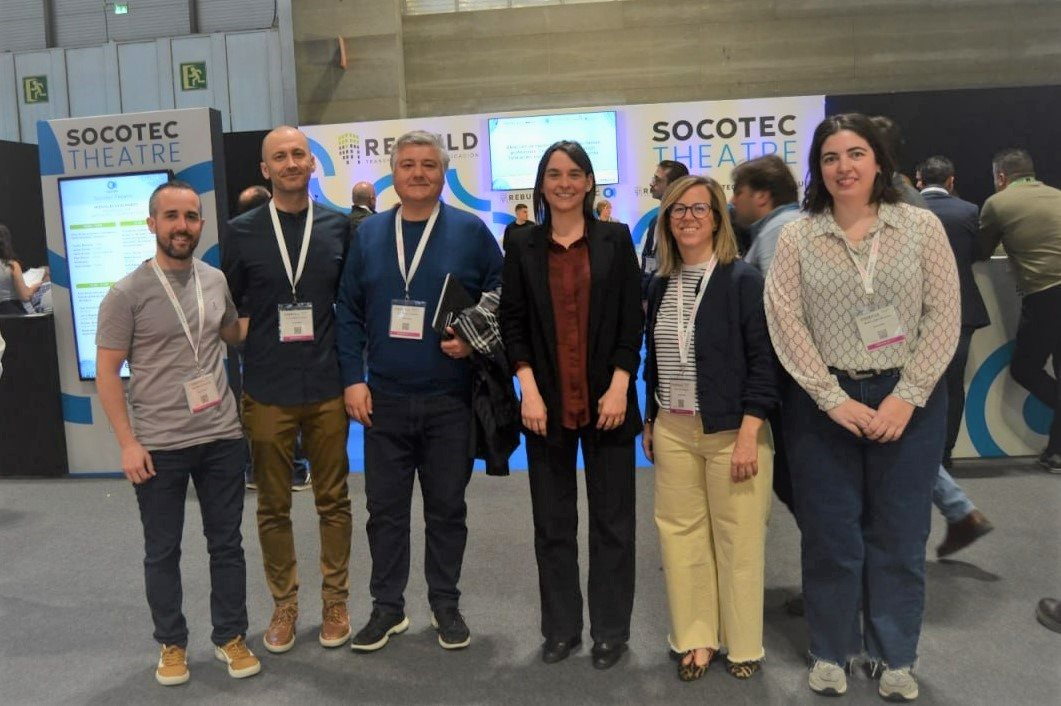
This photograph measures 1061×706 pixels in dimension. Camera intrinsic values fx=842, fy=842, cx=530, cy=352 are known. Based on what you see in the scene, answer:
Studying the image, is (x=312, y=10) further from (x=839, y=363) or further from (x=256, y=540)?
(x=839, y=363)

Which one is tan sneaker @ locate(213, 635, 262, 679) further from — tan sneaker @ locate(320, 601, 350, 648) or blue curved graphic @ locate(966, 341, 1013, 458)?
blue curved graphic @ locate(966, 341, 1013, 458)

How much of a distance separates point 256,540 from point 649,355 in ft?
7.17

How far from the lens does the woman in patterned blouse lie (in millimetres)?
2115

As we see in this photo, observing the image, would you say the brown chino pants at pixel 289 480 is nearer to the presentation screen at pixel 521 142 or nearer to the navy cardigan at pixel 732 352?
the navy cardigan at pixel 732 352

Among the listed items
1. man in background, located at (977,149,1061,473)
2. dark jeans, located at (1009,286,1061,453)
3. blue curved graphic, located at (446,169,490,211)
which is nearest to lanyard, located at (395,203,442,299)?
man in background, located at (977,149,1061,473)

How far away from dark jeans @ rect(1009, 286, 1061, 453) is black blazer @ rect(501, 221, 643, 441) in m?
3.03

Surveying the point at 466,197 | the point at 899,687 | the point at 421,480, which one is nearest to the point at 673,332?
the point at 421,480

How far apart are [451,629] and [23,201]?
31.4 feet

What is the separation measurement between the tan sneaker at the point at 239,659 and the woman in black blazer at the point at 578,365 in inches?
36.7

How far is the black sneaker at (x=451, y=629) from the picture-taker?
8.68 feet

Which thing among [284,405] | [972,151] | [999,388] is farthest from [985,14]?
[284,405]

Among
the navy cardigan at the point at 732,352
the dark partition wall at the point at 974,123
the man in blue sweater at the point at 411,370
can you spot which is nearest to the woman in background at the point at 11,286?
the man in blue sweater at the point at 411,370

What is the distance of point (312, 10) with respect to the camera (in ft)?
30.2

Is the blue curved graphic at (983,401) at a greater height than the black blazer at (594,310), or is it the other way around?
the black blazer at (594,310)
